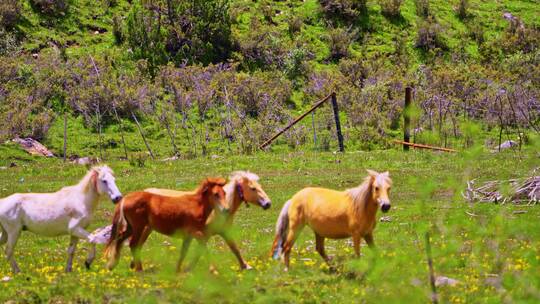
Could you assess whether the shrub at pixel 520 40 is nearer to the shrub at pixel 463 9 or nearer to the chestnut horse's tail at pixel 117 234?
the shrub at pixel 463 9

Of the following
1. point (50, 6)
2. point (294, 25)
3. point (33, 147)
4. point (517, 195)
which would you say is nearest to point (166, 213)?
point (517, 195)

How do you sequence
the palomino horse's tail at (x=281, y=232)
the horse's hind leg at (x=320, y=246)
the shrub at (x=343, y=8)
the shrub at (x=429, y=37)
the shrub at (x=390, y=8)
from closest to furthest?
the horse's hind leg at (x=320, y=246), the palomino horse's tail at (x=281, y=232), the shrub at (x=429, y=37), the shrub at (x=343, y=8), the shrub at (x=390, y=8)

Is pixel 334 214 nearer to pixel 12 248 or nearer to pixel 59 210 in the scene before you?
pixel 59 210

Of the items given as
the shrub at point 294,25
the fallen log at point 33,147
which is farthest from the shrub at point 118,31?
the fallen log at point 33,147

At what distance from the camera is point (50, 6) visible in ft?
143

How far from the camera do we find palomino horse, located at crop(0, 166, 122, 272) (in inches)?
497

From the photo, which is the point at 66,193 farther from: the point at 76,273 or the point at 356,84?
the point at 356,84

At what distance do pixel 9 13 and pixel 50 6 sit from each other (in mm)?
2920

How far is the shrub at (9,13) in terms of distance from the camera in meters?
40.8

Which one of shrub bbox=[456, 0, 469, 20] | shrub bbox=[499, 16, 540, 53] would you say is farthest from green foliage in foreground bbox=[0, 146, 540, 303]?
shrub bbox=[456, 0, 469, 20]

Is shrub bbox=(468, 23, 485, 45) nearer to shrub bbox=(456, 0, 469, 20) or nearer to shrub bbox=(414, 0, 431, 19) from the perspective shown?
shrub bbox=(456, 0, 469, 20)

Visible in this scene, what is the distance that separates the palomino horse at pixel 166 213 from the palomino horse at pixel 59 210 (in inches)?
16.3

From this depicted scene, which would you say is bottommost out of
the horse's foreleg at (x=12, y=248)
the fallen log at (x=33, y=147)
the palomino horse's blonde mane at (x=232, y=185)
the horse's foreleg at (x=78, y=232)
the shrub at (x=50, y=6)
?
the fallen log at (x=33, y=147)

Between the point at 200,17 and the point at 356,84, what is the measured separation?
8456mm
